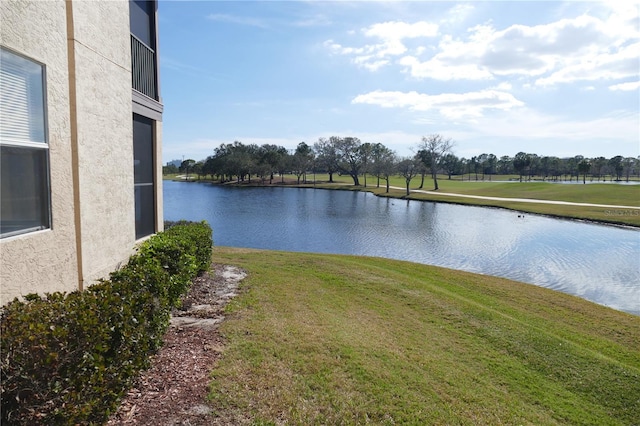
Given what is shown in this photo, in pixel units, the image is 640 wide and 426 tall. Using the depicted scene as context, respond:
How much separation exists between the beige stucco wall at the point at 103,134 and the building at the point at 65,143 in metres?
0.02

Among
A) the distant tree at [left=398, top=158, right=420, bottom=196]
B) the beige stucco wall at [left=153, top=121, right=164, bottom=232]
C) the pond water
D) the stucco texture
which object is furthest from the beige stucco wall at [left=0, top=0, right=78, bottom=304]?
the distant tree at [left=398, top=158, right=420, bottom=196]

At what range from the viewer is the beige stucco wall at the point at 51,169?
3.96 m

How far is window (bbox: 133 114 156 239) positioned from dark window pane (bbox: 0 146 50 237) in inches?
134

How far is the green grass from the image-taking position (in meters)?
4.35

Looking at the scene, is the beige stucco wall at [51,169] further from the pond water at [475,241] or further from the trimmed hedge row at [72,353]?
the pond water at [475,241]

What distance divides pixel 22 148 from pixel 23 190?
0.47m

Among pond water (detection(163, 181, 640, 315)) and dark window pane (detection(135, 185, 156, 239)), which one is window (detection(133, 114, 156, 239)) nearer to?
dark window pane (detection(135, 185, 156, 239))

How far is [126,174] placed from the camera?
701 cm

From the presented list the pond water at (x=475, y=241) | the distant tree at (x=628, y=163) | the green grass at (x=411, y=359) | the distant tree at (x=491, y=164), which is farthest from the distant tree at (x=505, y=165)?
the green grass at (x=411, y=359)

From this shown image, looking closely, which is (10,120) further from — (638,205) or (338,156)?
(338,156)

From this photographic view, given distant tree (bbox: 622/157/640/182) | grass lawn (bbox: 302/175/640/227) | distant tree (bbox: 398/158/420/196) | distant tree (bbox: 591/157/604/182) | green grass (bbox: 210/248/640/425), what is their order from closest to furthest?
green grass (bbox: 210/248/640/425) → grass lawn (bbox: 302/175/640/227) → distant tree (bbox: 398/158/420/196) → distant tree (bbox: 622/157/640/182) → distant tree (bbox: 591/157/604/182)

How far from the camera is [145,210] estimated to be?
860 centimetres

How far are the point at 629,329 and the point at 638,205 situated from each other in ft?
128

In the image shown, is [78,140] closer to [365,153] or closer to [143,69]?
[143,69]
